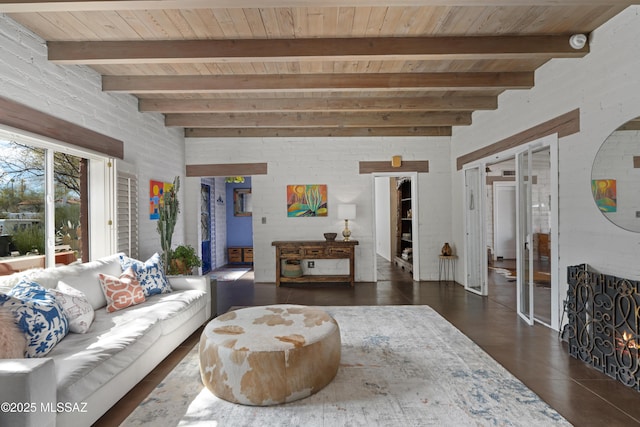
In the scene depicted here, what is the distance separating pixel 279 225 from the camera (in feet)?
21.5

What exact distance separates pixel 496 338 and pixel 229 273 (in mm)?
5573

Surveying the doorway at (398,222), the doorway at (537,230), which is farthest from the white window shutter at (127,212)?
the doorway at (537,230)

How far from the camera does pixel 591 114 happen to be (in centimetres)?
314

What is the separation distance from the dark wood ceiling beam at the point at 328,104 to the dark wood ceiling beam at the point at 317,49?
5.34ft

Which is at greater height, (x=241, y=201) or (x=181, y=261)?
(x=241, y=201)

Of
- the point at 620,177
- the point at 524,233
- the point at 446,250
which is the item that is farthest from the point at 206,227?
the point at 620,177

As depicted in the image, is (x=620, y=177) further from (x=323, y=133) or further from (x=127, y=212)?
(x=127, y=212)

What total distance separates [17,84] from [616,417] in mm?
4836

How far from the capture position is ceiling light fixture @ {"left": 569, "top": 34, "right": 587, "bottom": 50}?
305 centimetres

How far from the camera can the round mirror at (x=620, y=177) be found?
8.76 ft

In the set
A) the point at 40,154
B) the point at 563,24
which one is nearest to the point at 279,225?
the point at 40,154

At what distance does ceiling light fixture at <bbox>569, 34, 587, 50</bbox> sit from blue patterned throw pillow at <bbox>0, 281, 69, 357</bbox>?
181 inches

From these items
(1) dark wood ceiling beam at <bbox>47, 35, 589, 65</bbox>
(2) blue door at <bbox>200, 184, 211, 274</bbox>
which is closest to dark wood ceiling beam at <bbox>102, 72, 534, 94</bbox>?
(1) dark wood ceiling beam at <bbox>47, 35, 589, 65</bbox>

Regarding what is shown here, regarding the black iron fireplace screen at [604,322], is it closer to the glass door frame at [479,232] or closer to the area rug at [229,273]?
the glass door frame at [479,232]
